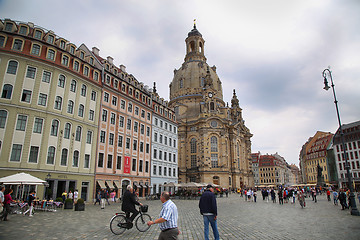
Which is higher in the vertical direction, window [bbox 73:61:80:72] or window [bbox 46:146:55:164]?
window [bbox 73:61:80:72]

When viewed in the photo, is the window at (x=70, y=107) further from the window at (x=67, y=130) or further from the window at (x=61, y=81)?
the window at (x=61, y=81)

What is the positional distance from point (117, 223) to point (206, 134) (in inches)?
2584

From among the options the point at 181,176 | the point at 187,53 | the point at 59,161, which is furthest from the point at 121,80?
the point at 187,53

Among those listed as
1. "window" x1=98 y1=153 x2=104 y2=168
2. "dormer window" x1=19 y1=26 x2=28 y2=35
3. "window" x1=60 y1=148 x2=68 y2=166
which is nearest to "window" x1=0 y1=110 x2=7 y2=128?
"window" x1=60 y1=148 x2=68 y2=166

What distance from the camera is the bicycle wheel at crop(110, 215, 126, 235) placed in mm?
10492

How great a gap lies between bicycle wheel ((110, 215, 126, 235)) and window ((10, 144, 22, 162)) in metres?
17.7

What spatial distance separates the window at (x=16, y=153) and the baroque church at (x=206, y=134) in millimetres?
54644

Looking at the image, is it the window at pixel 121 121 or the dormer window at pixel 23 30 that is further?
the window at pixel 121 121

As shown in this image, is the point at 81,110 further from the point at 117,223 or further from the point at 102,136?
the point at 117,223

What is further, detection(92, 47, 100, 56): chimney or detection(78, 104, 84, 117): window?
detection(92, 47, 100, 56): chimney

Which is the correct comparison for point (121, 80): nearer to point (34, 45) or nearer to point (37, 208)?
point (34, 45)

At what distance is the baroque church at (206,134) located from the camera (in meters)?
73.7

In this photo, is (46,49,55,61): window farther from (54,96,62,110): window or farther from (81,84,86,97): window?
(81,84,86,97): window

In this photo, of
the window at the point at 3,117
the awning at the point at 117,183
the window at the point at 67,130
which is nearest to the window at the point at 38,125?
the window at the point at 3,117
